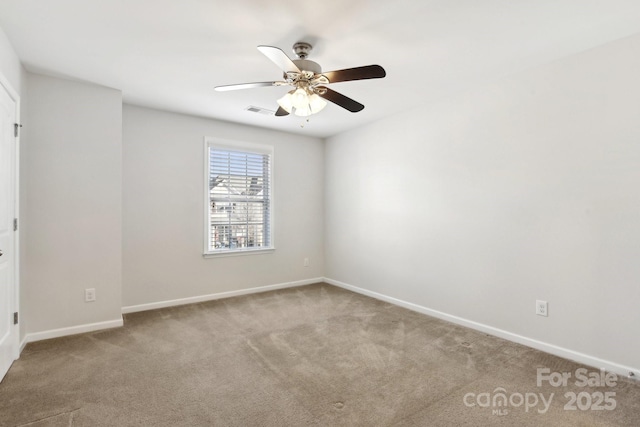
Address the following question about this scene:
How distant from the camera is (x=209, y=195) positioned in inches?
167

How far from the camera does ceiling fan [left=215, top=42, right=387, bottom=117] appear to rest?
1.96m

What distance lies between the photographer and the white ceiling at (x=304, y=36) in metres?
1.91

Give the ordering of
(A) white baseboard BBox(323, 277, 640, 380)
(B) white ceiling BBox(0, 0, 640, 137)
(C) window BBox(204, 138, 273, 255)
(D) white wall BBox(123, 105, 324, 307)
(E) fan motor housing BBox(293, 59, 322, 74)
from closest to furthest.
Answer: (B) white ceiling BBox(0, 0, 640, 137)
(E) fan motor housing BBox(293, 59, 322, 74)
(A) white baseboard BBox(323, 277, 640, 380)
(D) white wall BBox(123, 105, 324, 307)
(C) window BBox(204, 138, 273, 255)

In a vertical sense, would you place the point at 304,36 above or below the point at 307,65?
above

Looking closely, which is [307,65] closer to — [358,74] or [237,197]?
[358,74]

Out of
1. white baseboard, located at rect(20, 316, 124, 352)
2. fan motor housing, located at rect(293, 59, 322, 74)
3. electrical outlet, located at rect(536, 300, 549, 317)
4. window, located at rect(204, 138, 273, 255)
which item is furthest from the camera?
window, located at rect(204, 138, 273, 255)

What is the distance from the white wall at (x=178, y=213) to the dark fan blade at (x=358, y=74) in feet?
8.57

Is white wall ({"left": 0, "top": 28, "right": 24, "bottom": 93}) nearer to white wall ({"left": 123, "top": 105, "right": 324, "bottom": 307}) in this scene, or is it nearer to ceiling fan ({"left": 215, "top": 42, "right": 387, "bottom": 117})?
white wall ({"left": 123, "top": 105, "right": 324, "bottom": 307})

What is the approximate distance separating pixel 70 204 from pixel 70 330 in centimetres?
121

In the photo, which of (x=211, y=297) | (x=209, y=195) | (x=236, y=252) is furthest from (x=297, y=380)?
(x=209, y=195)

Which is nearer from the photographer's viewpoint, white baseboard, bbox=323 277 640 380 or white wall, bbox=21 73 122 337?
white baseboard, bbox=323 277 640 380

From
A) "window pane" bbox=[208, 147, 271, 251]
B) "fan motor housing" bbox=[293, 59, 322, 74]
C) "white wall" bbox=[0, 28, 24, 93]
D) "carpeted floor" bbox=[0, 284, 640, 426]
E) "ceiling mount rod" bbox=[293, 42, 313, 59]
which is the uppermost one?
"ceiling mount rod" bbox=[293, 42, 313, 59]

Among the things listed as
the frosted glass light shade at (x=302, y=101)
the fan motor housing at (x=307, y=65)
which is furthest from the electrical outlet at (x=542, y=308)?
the fan motor housing at (x=307, y=65)

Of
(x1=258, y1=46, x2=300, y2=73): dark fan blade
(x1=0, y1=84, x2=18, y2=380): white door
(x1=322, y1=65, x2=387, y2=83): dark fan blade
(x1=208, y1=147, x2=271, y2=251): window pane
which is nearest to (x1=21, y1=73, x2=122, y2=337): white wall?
(x1=0, y1=84, x2=18, y2=380): white door
